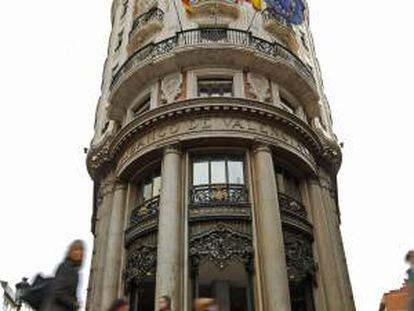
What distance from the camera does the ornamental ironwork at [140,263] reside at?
20250 mm

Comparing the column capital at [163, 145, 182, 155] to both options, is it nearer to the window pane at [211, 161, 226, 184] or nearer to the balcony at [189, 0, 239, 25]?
the window pane at [211, 161, 226, 184]

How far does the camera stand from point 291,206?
72.2 ft

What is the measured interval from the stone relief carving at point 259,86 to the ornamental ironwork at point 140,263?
8433mm

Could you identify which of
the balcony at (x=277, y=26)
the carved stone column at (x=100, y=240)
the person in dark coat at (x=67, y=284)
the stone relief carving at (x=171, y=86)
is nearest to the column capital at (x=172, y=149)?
the stone relief carving at (x=171, y=86)

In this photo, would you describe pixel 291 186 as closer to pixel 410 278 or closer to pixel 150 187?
pixel 150 187

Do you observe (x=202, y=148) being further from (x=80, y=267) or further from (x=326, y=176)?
(x=80, y=267)

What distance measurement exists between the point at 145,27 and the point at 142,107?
17.6 ft

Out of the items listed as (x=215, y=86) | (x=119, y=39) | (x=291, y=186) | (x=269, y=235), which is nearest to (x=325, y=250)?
(x=291, y=186)

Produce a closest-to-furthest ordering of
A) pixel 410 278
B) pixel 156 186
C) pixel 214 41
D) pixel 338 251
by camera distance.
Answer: pixel 410 278, pixel 156 186, pixel 338 251, pixel 214 41

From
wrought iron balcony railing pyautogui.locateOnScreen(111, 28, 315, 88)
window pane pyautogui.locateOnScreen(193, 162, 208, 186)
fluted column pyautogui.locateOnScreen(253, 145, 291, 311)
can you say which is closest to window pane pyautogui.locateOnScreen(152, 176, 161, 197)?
window pane pyautogui.locateOnScreen(193, 162, 208, 186)

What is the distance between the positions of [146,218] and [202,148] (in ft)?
12.0

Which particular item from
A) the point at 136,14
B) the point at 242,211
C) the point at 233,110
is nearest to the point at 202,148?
the point at 233,110

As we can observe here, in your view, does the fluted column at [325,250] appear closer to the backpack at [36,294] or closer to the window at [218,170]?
the window at [218,170]

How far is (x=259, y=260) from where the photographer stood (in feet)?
63.2
